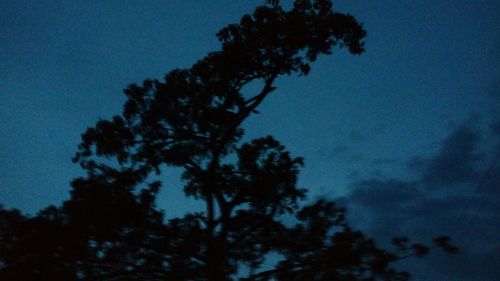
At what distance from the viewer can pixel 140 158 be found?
8.73 metres

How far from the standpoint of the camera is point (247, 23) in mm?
7957

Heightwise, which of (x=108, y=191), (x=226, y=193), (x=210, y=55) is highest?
(x=210, y=55)

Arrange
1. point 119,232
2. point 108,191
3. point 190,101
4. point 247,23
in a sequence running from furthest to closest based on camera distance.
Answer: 1. point 190,101
2. point 247,23
3. point 119,232
4. point 108,191

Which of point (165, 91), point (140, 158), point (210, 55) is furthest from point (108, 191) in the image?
point (210, 55)

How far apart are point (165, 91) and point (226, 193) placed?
2.42 meters

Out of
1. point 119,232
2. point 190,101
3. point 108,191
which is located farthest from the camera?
point 190,101

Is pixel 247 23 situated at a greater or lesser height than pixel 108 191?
greater

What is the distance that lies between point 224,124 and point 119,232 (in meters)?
2.81

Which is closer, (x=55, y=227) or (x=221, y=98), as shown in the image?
(x=55, y=227)

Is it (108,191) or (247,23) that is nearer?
(108,191)

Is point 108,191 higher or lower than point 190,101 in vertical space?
lower

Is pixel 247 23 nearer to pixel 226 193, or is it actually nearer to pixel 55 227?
pixel 226 193

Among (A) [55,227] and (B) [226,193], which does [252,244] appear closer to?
(B) [226,193]

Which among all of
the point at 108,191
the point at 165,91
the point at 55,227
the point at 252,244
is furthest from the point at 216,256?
the point at 165,91
